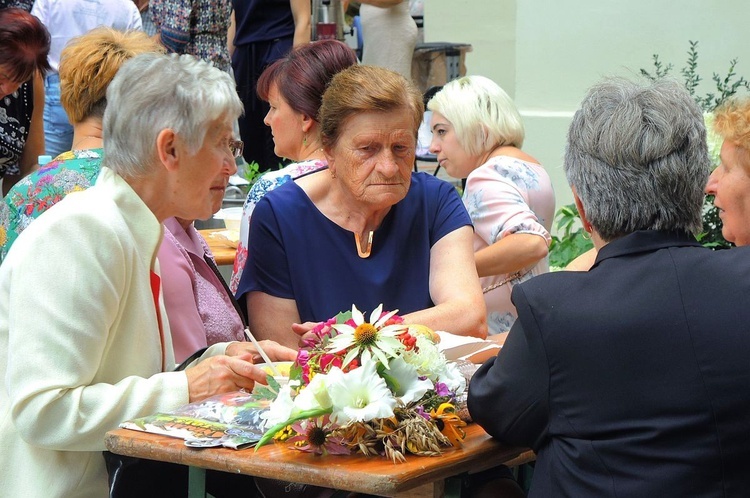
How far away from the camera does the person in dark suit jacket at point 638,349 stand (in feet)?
6.78

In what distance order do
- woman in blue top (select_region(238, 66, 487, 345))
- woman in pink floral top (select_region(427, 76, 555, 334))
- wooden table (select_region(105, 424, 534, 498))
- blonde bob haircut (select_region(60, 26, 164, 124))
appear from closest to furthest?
wooden table (select_region(105, 424, 534, 498)), woman in blue top (select_region(238, 66, 487, 345)), blonde bob haircut (select_region(60, 26, 164, 124)), woman in pink floral top (select_region(427, 76, 555, 334))

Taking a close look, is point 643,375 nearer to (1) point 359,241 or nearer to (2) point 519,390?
(2) point 519,390

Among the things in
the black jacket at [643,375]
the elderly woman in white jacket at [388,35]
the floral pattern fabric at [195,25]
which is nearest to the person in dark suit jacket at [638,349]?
the black jacket at [643,375]

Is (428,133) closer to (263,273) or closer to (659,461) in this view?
(263,273)

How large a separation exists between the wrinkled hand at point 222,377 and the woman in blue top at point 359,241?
28.7 inches

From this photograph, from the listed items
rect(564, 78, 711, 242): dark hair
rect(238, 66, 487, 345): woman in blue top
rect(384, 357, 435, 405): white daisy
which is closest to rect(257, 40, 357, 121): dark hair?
rect(238, 66, 487, 345): woman in blue top

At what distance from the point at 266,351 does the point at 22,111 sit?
9.25ft

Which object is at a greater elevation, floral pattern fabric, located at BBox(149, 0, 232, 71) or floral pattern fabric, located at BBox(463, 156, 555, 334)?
floral pattern fabric, located at BBox(149, 0, 232, 71)

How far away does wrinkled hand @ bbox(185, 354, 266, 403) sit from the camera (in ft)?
8.21

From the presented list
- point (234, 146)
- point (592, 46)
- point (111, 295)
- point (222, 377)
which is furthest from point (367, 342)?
point (592, 46)

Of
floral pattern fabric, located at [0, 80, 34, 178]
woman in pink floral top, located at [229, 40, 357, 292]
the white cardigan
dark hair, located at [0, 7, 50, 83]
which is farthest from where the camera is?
floral pattern fabric, located at [0, 80, 34, 178]

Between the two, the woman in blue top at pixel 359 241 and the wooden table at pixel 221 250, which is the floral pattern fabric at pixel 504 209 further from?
the wooden table at pixel 221 250

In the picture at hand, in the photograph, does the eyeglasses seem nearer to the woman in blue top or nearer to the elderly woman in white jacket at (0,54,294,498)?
the elderly woman in white jacket at (0,54,294,498)

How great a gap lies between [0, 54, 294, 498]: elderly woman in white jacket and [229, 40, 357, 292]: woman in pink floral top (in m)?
0.99
